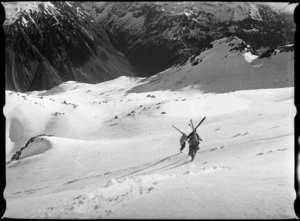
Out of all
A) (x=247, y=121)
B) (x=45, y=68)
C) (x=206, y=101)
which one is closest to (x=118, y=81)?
(x=206, y=101)

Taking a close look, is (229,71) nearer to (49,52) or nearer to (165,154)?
(165,154)

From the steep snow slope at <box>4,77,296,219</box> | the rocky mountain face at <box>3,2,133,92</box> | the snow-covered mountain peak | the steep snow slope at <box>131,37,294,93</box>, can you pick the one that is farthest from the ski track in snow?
the snow-covered mountain peak

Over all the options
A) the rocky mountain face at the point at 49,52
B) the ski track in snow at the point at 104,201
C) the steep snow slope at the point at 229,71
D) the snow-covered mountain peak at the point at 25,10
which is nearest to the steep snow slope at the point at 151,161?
the ski track in snow at the point at 104,201

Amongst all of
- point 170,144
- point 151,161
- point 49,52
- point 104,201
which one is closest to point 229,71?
point 170,144

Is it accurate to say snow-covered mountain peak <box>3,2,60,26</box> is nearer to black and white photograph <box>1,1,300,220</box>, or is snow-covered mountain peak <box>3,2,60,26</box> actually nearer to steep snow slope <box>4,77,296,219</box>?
black and white photograph <box>1,1,300,220</box>

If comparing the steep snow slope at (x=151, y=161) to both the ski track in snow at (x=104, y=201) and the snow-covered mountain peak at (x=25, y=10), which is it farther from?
the snow-covered mountain peak at (x=25, y=10)

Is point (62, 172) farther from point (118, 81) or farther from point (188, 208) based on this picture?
point (118, 81)
